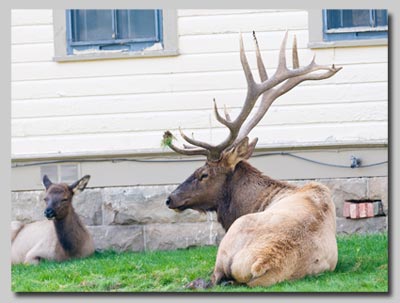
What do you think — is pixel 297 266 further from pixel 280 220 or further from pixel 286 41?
pixel 286 41

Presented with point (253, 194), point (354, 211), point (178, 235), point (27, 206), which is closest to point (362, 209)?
point (354, 211)

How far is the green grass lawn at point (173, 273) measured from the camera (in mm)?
8570

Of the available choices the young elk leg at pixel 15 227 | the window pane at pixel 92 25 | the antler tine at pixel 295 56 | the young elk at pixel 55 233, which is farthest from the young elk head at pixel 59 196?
the antler tine at pixel 295 56

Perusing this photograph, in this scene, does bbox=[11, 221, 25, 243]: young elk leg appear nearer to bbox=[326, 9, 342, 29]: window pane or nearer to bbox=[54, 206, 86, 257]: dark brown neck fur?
bbox=[54, 206, 86, 257]: dark brown neck fur

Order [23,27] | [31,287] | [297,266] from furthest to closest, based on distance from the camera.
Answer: [23,27], [31,287], [297,266]

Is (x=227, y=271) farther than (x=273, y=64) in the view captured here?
No

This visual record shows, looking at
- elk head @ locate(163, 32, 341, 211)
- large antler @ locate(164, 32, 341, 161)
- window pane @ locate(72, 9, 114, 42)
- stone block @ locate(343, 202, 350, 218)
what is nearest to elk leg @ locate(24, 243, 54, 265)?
elk head @ locate(163, 32, 341, 211)

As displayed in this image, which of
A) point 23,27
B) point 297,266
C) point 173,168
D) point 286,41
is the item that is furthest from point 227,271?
point 23,27

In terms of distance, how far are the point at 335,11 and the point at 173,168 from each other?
1663 millimetres

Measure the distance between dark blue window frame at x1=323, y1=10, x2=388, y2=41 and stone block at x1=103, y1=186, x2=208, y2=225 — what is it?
1.65 meters

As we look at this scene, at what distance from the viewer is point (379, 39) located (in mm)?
9391

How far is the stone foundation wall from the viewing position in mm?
9641

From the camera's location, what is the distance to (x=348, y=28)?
31.0ft

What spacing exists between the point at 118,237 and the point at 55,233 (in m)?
0.54
